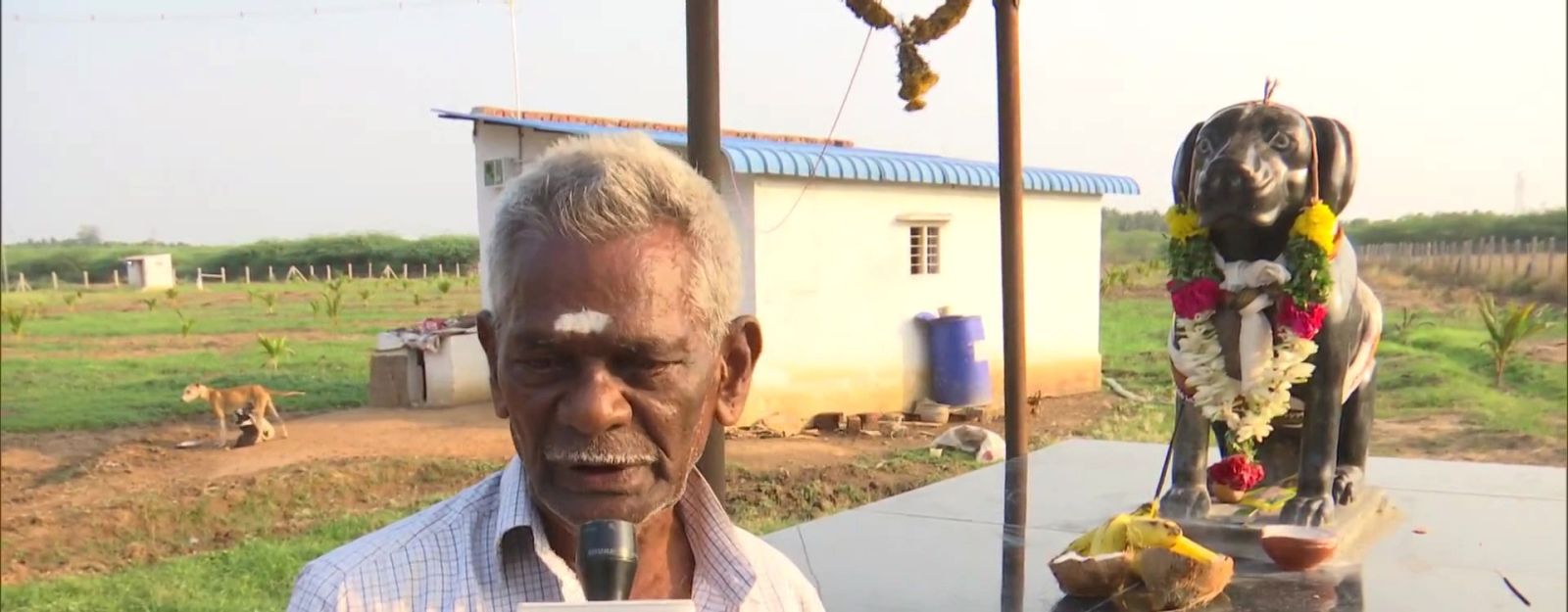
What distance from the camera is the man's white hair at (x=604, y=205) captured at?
132cm

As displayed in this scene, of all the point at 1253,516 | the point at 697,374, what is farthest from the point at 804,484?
the point at 697,374

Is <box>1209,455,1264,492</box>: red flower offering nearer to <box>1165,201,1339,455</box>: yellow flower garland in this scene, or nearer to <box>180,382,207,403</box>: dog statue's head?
<box>1165,201,1339,455</box>: yellow flower garland

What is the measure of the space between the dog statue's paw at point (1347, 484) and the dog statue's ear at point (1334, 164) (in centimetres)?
106

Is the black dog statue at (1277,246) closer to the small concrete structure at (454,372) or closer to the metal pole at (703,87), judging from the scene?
the metal pole at (703,87)

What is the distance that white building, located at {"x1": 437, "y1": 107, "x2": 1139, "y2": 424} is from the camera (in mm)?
11484

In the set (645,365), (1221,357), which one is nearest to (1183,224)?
(1221,357)

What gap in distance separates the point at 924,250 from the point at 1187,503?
927 cm

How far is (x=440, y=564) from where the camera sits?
135 cm

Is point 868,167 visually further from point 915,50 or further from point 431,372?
point 915,50

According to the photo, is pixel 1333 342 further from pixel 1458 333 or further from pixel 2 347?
pixel 2 347

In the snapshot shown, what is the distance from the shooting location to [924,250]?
13164mm

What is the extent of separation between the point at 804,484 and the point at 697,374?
7.83 m

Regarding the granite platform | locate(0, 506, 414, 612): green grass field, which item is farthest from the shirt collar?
locate(0, 506, 414, 612): green grass field

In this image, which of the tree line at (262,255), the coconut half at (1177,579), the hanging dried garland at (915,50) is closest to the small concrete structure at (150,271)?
the tree line at (262,255)
